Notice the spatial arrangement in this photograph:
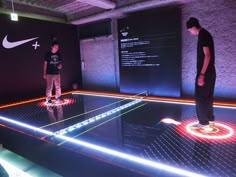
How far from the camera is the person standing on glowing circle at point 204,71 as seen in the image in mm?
2453

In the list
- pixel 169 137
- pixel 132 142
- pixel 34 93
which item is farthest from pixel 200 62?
pixel 34 93

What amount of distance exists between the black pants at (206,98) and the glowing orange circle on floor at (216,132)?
0.14 metres

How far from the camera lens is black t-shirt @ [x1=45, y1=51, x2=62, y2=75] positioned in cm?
459

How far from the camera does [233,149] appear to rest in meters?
2.22

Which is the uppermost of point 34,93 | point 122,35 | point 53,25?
point 53,25

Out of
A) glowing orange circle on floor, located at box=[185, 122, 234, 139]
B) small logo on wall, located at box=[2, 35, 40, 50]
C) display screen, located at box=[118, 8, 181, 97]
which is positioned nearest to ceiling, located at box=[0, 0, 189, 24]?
display screen, located at box=[118, 8, 181, 97]

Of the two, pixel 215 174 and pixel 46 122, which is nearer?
pixel 215 174

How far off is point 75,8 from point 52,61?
241 cm

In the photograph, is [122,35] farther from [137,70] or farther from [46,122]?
[46,122]

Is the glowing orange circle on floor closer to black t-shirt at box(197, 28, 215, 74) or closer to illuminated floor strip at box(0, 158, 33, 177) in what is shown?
black t-shirt at box(197, 28, 215, 74)

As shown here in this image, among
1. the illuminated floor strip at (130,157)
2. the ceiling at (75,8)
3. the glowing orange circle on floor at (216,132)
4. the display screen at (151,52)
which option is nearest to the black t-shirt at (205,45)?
the glowing orange circle on floor at (216,132)

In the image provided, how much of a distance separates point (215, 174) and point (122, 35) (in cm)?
465

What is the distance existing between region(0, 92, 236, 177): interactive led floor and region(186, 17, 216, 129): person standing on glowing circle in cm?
32

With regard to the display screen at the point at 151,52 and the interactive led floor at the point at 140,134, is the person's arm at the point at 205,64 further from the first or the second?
the display screen at the point at 151,52
